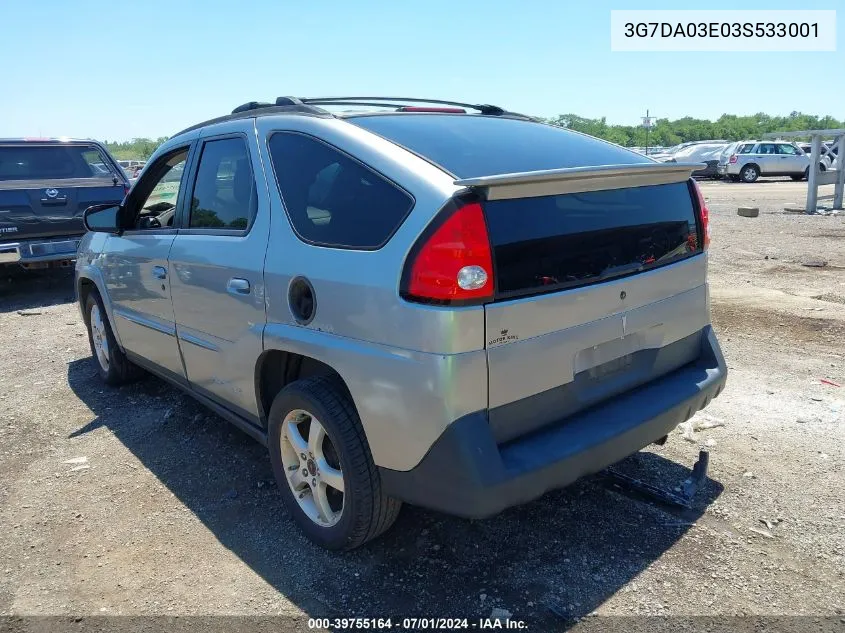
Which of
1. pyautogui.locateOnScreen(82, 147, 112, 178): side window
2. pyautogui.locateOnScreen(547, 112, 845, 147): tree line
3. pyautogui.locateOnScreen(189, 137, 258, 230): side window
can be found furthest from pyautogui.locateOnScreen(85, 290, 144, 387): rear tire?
pyautogui.locateOnScreen(547, 112, 845, 147): tree line

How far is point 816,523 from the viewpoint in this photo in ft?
9.95

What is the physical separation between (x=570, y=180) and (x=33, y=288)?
950 cm

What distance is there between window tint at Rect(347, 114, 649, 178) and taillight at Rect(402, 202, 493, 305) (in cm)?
28

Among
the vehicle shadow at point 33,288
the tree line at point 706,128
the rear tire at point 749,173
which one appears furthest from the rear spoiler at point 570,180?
the tree line at point 706,128

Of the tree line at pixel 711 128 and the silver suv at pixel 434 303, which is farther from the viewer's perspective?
the tree line at pixel 711 128

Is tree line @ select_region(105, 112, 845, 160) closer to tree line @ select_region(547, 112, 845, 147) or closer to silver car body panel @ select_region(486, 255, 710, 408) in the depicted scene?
tree line @ select_region(547, 112, 845, 147)

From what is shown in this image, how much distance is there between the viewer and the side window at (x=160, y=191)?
411cm

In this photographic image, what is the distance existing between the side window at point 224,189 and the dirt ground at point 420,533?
142 centimetres

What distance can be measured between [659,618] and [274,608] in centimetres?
147

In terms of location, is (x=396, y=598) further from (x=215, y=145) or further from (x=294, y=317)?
(x=215, y=145)

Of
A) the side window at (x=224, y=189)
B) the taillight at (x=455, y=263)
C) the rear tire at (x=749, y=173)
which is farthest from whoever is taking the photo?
the rear tire at (x=749, y=173)

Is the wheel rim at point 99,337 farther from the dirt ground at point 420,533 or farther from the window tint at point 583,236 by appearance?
the window tint at point 583,236

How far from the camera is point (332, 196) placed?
2803mm

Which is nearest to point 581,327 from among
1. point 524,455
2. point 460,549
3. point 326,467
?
point 524,455
